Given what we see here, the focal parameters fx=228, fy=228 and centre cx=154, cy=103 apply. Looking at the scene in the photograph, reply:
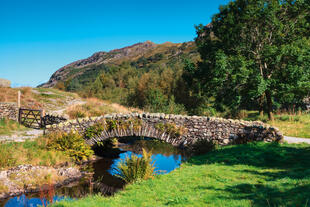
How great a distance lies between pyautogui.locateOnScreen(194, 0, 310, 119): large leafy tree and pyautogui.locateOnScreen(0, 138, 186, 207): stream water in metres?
6.50

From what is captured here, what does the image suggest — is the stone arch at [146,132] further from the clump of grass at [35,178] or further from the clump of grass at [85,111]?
the clump of grass at [85,111]

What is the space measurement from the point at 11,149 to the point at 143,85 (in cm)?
2577

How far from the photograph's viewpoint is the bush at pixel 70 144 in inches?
496

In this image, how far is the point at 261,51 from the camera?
17.0 m

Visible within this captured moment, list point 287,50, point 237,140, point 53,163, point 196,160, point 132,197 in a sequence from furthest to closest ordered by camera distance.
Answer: point 287,50 < point 237,140 < point 53,163 < point 196,160 < point 132,197

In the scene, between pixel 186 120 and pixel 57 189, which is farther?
pixel 186 120

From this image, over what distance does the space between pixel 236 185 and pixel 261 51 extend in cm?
1363

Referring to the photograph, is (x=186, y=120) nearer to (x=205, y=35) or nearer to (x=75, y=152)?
(x=75, y=152)

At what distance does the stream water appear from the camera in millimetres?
8711

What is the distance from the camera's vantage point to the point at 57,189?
32.0 feet

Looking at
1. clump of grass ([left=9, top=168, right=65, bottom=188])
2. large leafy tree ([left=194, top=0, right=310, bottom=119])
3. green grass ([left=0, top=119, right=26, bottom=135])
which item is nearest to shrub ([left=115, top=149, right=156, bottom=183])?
clump of grass ([left=9, top=168, right=65, bottom=188])

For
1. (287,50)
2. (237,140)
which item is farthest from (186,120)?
(287,50)

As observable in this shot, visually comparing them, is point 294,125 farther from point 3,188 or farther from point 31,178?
point 3,188

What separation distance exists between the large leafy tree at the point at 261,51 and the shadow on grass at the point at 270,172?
19.8ft
